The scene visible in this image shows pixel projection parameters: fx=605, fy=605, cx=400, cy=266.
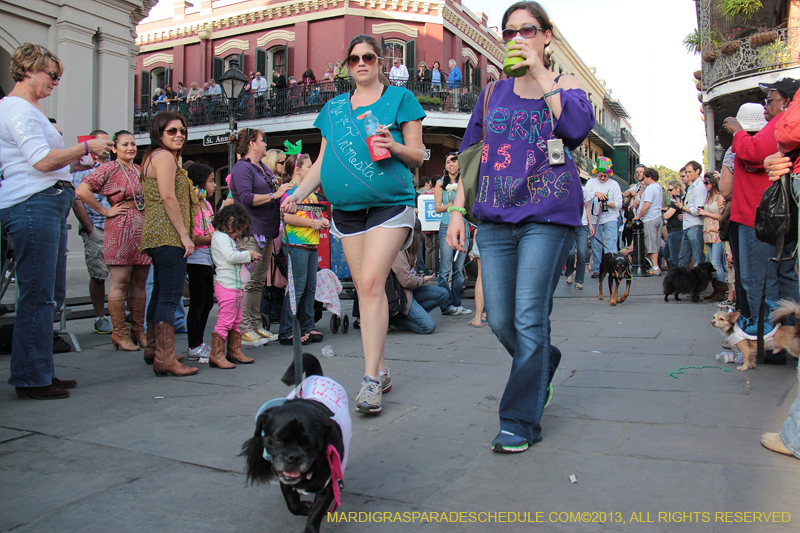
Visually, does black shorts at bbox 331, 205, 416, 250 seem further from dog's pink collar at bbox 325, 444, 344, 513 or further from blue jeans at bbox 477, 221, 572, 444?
dog's pink collar at bbox 325, 444, 344, 513

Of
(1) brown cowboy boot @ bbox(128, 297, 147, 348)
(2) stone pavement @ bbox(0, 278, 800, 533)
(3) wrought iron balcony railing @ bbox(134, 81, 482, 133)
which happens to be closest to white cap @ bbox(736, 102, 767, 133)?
(2) stone pavement @ bbox(0, 278, 800, 533)

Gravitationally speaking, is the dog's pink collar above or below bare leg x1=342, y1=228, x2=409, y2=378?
below

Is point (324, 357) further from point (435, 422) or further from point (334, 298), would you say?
point (435, 422)

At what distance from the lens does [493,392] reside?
12.2 feet

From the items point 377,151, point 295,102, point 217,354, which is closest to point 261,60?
point 295,102

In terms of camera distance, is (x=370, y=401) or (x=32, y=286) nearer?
(x=370, y=401)

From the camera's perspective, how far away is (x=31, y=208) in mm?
3654

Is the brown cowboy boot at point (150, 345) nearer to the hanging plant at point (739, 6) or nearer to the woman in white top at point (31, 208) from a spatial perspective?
the woman in white top at point (31, 208)

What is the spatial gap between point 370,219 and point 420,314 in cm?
274

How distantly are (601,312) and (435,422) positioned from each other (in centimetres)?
519

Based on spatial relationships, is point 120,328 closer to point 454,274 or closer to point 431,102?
point 454,274

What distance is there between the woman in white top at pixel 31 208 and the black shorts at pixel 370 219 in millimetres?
1452

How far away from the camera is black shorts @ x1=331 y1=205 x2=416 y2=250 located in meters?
3.51

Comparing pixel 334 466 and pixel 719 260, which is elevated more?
pixel 719 260
